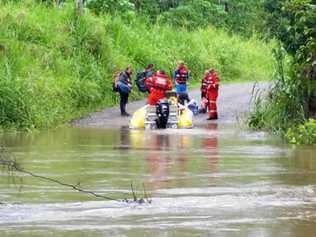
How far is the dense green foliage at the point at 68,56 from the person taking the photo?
77.0 feet

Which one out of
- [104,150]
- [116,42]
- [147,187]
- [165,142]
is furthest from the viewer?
[116,42]

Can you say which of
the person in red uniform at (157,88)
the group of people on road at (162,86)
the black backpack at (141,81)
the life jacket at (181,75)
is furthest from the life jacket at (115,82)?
the person in red uniform at (157,88)

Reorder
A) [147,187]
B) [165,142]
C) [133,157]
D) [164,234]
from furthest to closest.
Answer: [165,142] → [133,157] → [147,187] → [164,234]

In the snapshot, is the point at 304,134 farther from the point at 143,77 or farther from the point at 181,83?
the point at 143,77

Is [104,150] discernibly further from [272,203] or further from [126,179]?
[272,203]

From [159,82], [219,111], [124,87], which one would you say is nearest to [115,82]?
[124,87]

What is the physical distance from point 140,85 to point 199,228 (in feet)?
70.0

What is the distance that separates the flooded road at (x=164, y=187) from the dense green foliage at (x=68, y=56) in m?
3.91

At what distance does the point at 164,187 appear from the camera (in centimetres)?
1190

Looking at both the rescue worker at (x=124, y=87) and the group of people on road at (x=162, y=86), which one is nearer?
the group of people on road at (x=162, y=86)

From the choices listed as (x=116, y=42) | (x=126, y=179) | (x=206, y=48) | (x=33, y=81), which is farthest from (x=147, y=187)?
(x=206, y=48)

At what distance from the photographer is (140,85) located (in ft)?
99.0

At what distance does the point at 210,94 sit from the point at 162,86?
334cm

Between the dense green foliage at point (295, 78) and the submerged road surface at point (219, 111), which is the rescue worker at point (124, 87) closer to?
the submerged road surface at point (219, 111)
